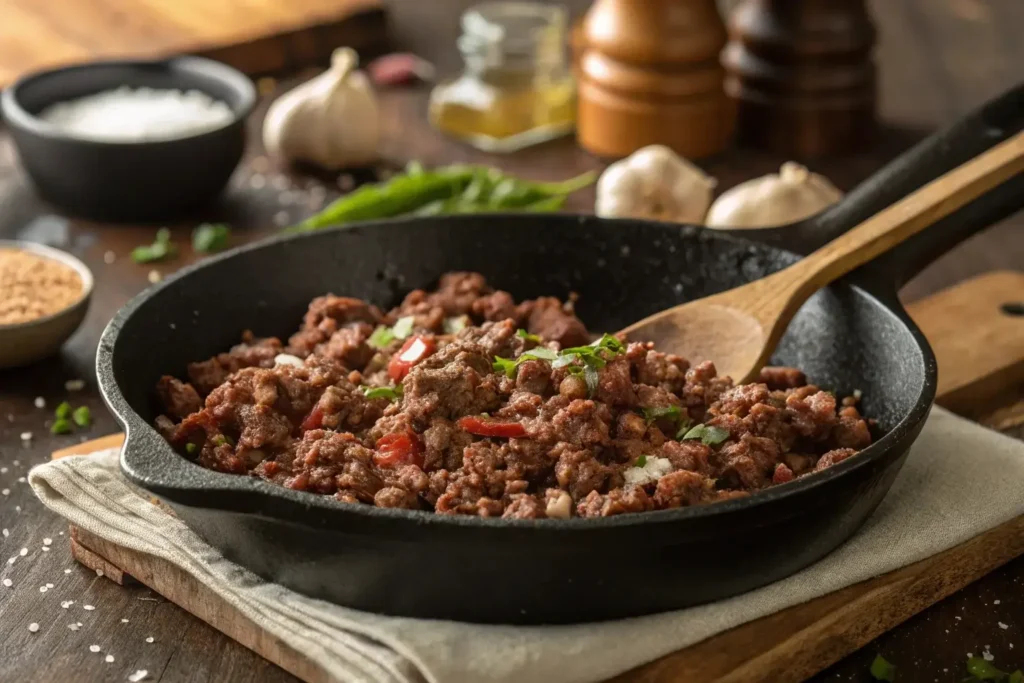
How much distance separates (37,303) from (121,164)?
99 centimetres

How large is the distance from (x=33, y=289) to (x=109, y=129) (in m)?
1.17

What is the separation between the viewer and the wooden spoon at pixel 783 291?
304cm

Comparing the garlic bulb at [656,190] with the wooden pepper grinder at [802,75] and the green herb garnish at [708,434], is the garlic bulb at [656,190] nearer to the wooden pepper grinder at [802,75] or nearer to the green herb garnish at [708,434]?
the wooden pepper grinder at [802,75]

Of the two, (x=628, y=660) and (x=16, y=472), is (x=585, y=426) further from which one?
(x=16, y=472)

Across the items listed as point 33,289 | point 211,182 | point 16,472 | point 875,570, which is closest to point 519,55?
point 211,182

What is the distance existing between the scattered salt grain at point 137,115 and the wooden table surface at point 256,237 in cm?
29

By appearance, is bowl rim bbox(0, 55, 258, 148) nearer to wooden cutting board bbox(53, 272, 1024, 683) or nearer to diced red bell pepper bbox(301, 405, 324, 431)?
wooden cutting board bbox(53, 272, 1024, 683)

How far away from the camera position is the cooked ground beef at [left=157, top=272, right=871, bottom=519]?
248 cm

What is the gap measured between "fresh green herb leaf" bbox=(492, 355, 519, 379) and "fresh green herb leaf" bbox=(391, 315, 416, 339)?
425mm

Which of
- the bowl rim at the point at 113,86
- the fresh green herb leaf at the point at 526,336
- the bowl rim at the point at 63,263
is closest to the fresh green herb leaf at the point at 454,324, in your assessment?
the fresh green herb leaf at the point at 526,336

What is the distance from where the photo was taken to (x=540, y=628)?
2.33m

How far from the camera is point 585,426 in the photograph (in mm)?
2568

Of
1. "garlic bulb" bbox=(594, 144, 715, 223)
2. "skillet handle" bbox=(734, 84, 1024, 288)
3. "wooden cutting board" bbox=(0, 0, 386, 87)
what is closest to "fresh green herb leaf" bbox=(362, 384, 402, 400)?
"skillet handle" bbox=(734, 84, 1024, 288)

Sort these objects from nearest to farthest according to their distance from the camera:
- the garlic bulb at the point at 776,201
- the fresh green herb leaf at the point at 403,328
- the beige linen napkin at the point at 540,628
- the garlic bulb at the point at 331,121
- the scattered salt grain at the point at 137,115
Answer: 1. the beige linen napkin at the point at 540,628
2. the fresh green herb leaf at the point at 403,328
3. the garlic bulb at the point at 776,201
4. the scattered salt grain at the point at 137,115
5. the garlic bulb at the point at 331,121
